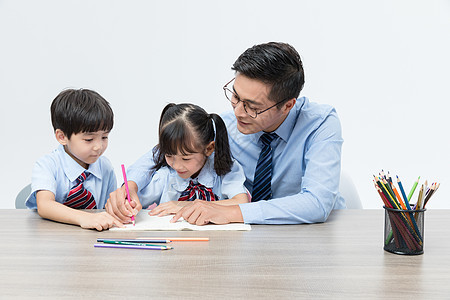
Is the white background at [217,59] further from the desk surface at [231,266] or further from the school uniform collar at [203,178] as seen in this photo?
the desk surface at [231,266]

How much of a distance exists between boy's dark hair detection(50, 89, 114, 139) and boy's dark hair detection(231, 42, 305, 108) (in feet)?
1.81

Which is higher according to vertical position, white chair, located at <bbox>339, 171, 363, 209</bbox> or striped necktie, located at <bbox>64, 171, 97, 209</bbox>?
striped necktie, located at <bbox>64, 171, 97, 209</bbox>

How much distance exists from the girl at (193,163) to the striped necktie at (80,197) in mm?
201

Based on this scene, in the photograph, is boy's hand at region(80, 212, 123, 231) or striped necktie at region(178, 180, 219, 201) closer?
boy's hand at region(80, 212, 123, 231)

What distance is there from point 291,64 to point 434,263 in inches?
37.7

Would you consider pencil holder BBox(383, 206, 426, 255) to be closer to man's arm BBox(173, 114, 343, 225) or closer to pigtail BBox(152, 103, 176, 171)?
man's arm BBox(173, 114, 343, 225)

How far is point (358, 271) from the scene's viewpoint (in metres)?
1.26

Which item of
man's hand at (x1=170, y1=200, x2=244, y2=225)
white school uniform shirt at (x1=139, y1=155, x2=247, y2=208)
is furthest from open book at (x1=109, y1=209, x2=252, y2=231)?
white school uniform shirt at (x1=139, y1=155, x2=247, y2=208)

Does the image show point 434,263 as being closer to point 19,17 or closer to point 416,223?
point 416,223

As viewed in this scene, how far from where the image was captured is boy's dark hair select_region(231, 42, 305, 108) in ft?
6.45

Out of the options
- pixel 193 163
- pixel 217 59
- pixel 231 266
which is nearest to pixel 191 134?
pixel 193 163

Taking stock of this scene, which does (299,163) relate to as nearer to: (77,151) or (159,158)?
(159,158)

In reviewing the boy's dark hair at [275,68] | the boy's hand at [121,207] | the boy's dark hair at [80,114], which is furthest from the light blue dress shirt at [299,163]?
the boy's dark hair at [80,114]

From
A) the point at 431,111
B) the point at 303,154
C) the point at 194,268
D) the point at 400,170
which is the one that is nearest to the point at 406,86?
the point at 431,111
